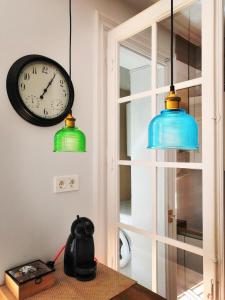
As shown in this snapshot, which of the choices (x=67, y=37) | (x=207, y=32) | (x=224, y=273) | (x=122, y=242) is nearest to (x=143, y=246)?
(x=122, y=242)

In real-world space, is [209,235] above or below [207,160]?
below

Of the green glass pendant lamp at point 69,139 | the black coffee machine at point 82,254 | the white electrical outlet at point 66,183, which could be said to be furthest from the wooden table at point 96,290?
the green glass pendant lamp at point 69,139

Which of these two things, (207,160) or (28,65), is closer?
(207,160)

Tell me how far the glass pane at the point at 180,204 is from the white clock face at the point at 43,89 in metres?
0.73

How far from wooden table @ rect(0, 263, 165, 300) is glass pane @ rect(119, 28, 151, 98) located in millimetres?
1097

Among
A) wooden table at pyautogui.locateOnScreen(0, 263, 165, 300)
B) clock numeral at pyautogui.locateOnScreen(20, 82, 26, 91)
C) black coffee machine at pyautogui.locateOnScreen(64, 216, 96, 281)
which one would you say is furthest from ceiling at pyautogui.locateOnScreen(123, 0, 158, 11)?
wooden table at pyautogui.locateOnScreen(0, 263, 165, 300)

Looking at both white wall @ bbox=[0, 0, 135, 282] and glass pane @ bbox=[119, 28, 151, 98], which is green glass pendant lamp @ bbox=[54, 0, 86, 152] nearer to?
white wall @ bbox=[0, 0, 135, 282]

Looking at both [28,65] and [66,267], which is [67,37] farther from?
[66,267]

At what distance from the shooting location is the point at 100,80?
1.62m

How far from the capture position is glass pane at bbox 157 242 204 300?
117cm

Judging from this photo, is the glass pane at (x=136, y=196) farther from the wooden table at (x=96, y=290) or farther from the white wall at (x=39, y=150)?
the wooden table at (x=96, y=290)

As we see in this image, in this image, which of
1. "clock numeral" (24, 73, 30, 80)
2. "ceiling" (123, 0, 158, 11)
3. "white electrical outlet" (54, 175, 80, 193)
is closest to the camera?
"clock numeral" (24, 73, 30, 80)

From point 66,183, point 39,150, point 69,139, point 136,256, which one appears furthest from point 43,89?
point 136,256

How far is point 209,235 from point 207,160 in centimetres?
35
